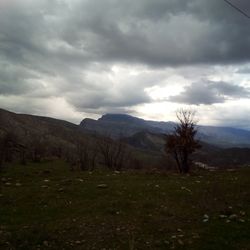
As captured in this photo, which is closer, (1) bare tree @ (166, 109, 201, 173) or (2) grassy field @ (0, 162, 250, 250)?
(2) grassy field @ (0, 162, 250, 250)

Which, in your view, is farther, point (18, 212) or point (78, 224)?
point (18, 212)

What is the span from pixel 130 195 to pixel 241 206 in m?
5.10

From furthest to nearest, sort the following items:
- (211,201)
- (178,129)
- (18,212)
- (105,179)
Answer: (178,129), (105,179), (211,201), (18,212)

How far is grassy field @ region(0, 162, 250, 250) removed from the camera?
1166 centimetres

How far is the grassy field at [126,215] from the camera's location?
11656 millimetres

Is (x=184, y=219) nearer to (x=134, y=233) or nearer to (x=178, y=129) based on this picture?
(x=134, y=233)

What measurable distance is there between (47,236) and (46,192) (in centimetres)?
726

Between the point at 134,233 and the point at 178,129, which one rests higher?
the point at 178,129

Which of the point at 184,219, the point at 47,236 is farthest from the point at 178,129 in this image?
the point at 47,236

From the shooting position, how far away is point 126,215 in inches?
577

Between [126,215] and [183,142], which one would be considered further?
[183,142]

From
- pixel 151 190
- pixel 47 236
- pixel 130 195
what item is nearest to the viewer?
pixel 47 236

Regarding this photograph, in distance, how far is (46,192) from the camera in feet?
62.7

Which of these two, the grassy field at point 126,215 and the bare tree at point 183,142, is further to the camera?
the bare tree at point 183,142
